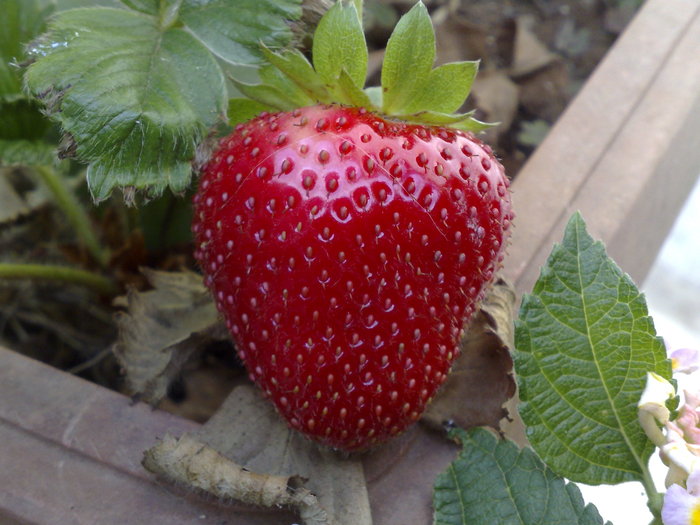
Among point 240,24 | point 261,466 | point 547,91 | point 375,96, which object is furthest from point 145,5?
point 547,91

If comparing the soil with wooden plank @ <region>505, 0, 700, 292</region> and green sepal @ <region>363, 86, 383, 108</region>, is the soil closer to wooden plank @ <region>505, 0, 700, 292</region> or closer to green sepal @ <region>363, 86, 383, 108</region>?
wooden plank @ <region>505, 0, 700, 292</region>

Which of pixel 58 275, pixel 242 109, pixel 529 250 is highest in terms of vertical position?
pixel 242 109

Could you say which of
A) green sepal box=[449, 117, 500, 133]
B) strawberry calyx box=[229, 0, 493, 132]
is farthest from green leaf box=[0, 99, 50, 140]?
green sepal box=[449, 117, 500, 133]

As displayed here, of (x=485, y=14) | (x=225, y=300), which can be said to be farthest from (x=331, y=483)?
(x=485, y=14)

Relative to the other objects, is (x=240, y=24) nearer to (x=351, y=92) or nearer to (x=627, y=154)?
(x=351, y=92)

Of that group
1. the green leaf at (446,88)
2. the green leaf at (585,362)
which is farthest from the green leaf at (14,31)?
the green leaf at (585,362)

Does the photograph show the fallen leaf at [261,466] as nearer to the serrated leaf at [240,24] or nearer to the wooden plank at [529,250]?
the wooden plank at [529,250]
